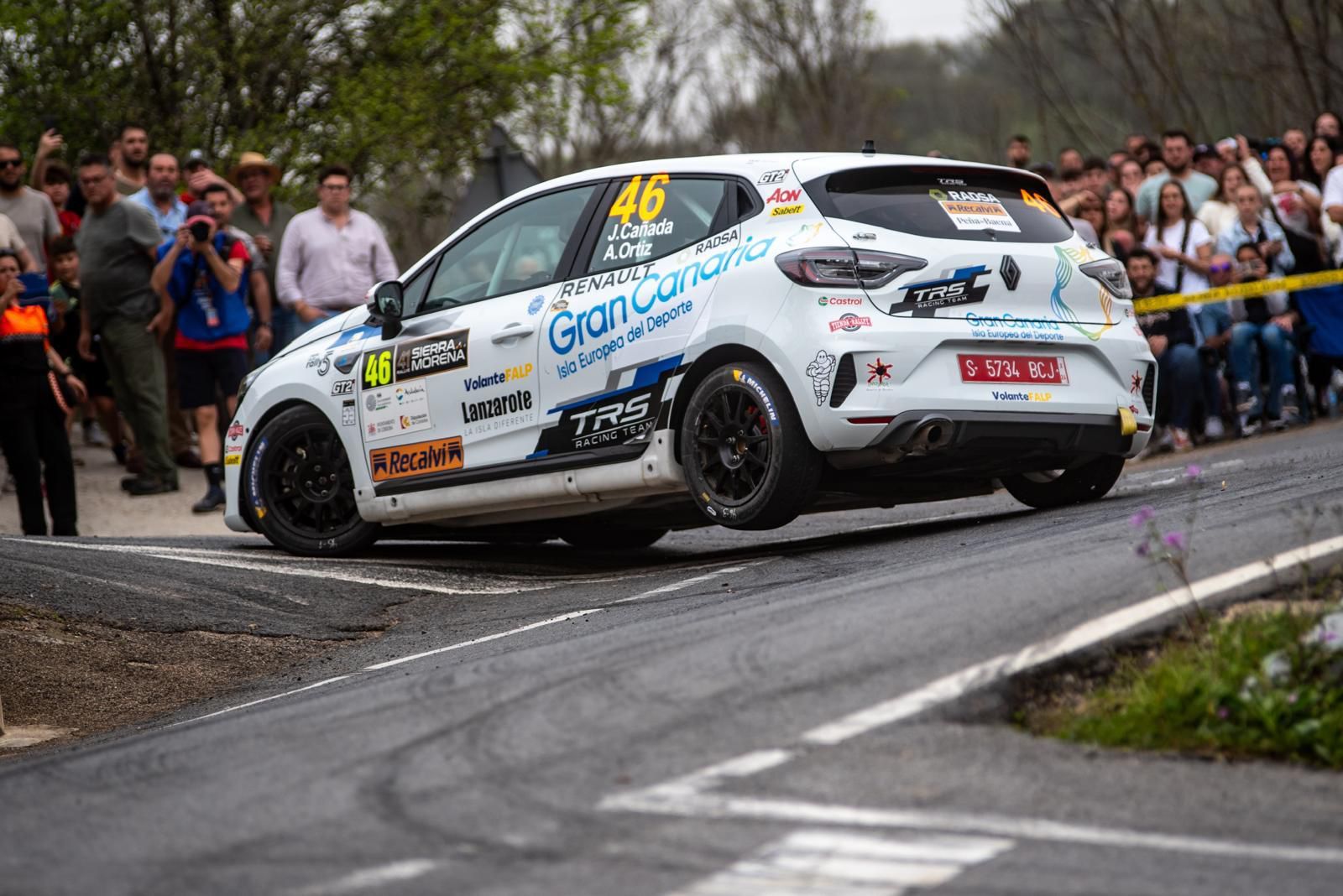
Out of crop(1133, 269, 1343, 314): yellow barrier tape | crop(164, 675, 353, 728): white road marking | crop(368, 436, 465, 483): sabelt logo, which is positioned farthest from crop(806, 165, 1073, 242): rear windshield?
crop(1133, 269, 1343, 314): yellow barrier tape

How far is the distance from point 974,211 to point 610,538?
3186 mm

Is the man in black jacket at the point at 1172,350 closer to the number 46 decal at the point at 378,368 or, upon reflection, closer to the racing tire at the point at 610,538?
the racing tire at the point at 610,538

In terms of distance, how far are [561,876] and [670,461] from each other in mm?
4583

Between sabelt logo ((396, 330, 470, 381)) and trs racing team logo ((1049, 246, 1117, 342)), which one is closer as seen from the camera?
trs racing team logo ((1049, 246, 1117, 342))

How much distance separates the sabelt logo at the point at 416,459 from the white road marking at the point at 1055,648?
4.70 m

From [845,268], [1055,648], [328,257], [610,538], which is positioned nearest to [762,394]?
[845,268]

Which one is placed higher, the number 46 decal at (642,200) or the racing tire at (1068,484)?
the number 46 decal at (642,200)

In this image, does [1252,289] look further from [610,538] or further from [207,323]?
[207,323]

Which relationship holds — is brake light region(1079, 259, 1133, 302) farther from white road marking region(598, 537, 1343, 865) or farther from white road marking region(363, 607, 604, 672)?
white road marking region(598, 537, 1343, 865)

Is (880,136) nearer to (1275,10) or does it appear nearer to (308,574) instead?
(1275,10)

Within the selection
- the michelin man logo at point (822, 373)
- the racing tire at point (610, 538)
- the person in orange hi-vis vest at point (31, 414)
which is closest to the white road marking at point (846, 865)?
the michelin man logo at point (822, 373)

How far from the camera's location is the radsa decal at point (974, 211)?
27.2 ft

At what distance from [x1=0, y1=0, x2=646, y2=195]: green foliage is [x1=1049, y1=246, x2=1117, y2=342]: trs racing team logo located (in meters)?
13.0

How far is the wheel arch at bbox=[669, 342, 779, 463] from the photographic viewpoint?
26.5ft
